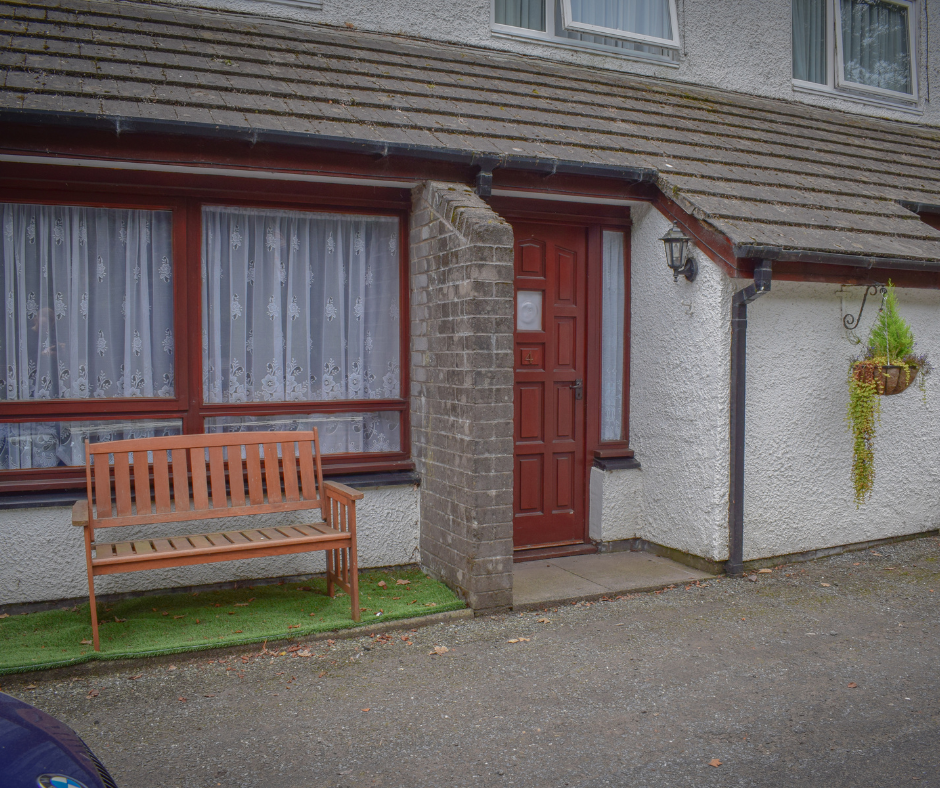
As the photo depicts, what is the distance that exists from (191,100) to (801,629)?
500cm

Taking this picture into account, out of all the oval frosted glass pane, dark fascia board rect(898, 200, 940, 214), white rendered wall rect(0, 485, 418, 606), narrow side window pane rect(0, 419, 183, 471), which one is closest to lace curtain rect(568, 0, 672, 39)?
dark fascia board rect(898, 200, 940, 214)

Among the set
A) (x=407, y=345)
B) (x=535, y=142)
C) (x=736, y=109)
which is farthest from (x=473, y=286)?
(x=736, y=109)

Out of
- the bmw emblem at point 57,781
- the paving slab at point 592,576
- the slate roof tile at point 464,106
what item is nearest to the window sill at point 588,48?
the slate roof tile at point 464,106

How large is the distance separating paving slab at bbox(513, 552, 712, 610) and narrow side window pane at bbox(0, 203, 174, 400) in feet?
9.22

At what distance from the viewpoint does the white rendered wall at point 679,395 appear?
19.7 ft

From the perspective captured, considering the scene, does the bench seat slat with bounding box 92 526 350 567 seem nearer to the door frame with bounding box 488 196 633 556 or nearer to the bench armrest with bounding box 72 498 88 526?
the bench armrest with bounding box 72 498 88 526

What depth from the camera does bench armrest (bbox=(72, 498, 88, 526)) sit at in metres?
4.29

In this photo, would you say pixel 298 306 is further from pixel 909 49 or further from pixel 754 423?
pixel 909 49

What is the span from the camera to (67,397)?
5305 mm

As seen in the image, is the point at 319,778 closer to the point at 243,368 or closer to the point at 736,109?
the point at 243,368

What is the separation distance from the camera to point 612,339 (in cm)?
683

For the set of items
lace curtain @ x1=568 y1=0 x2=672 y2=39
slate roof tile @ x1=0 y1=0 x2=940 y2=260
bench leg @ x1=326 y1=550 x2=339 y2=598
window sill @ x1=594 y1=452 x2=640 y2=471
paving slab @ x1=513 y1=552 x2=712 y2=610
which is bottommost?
paving slab @ x1=513 y1=552 x2=712 y2=610

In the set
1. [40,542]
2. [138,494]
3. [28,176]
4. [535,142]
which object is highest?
[535,142]

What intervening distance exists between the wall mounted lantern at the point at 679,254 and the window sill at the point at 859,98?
4.02m
